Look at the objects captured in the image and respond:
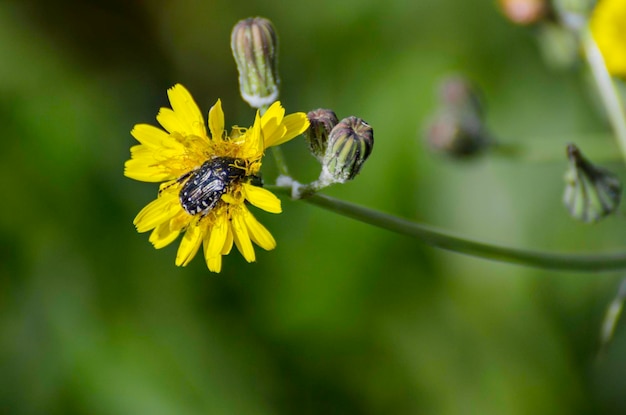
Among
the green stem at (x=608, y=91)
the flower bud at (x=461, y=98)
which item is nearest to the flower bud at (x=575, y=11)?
the green stem at (x=608, y=91)

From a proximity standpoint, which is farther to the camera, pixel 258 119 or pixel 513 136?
pixel 513 136

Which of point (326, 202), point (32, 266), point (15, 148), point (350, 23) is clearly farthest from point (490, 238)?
point (15, 148)

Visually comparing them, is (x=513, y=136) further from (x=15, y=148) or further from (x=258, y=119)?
(x=15, y=148)

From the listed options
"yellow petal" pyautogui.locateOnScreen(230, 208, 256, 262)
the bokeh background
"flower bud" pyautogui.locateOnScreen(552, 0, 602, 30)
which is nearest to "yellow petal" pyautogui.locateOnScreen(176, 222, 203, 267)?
"yellow petal" pyautogui.locateOnScreen(230, 208, 256, 262)

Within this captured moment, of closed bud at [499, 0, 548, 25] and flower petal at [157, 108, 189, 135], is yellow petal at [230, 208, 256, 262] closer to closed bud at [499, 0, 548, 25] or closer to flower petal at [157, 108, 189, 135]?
flower petal at [157, 108, 189, 135]

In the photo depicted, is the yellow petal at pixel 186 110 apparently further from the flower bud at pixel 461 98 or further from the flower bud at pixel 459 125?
the flower bud at pixel 461 98

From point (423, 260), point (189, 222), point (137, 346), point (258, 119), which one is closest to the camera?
point (258, 119)
